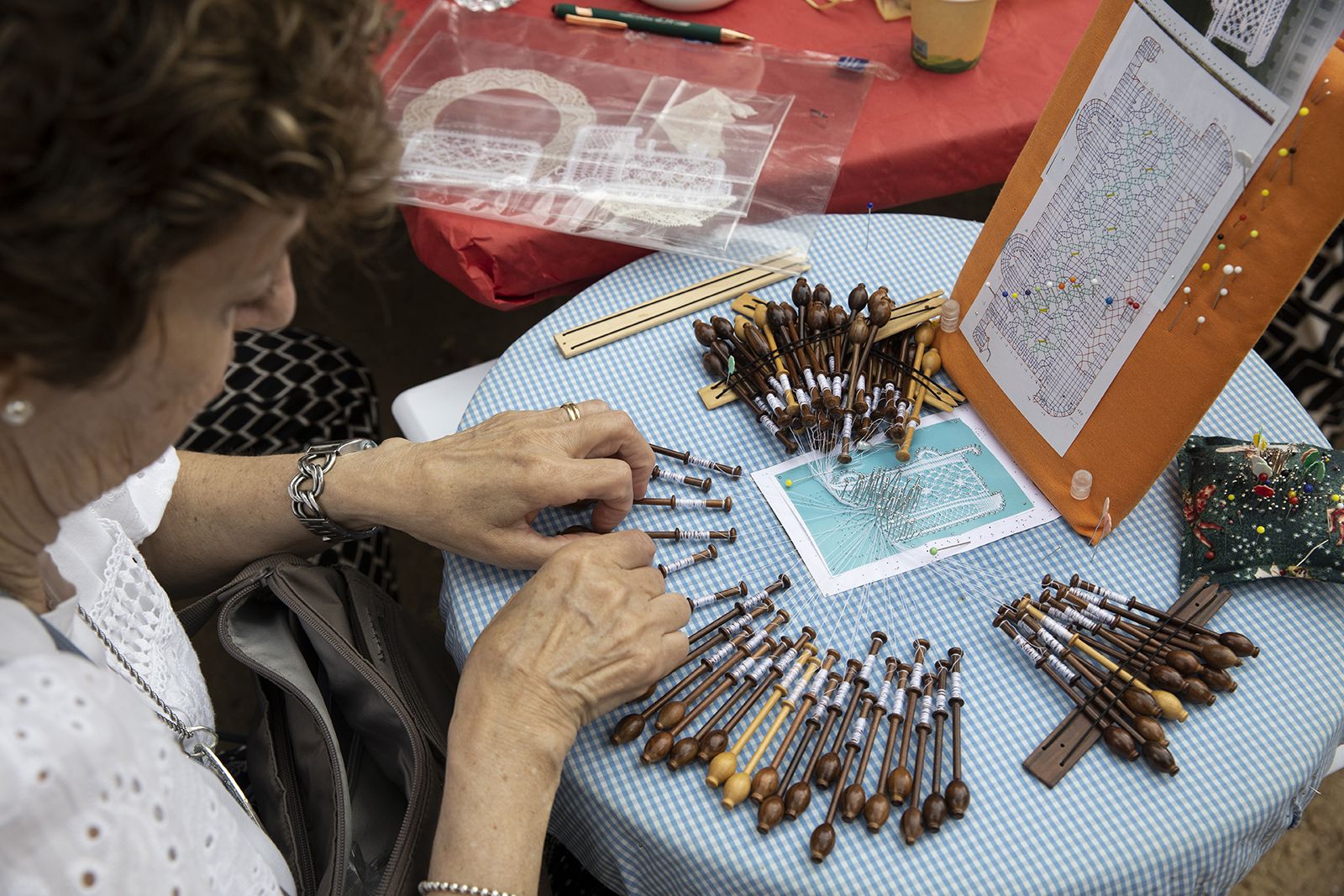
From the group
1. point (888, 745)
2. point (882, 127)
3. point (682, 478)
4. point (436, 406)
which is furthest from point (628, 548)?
point (882, 127)

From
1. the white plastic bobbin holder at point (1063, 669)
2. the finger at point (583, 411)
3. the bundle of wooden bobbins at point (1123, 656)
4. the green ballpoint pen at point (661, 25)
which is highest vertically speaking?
the green ballpoint pen at point (661, 25)

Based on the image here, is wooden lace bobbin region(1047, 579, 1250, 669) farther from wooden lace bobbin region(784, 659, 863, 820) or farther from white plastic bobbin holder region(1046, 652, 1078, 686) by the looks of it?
wooden lace bobbin region(784, 659, 863, 820)

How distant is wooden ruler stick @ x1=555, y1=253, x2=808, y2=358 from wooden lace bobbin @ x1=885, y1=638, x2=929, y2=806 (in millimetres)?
733

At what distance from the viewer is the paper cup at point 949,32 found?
2041 mm

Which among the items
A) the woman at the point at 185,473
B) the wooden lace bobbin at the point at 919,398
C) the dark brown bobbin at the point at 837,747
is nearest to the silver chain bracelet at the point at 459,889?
the woman at the point at 185,473

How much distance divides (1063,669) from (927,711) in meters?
0.20

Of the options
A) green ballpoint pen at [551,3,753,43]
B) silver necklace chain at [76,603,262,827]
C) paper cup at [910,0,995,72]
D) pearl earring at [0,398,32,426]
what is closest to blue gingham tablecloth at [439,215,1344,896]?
silver necklace chain at [76,603,262,827]

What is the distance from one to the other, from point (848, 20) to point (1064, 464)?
4.51 feet

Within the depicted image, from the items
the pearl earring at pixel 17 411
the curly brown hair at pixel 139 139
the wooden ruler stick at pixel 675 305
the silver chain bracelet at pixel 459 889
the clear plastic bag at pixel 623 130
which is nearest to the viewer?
the curly brown hair at pixel 139 139

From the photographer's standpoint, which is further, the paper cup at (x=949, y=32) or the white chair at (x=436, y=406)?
the paper cup at (x=949, y=32)

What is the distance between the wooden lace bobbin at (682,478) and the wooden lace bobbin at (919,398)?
31 centimetres

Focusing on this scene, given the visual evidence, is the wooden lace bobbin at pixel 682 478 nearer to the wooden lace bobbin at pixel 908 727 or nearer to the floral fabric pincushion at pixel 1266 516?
the wooden lace bobbin at pixel 908 727

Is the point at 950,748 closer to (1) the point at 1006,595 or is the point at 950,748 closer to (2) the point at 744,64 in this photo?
(1) the point at 1006,595

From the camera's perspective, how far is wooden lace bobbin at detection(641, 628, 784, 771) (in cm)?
123
